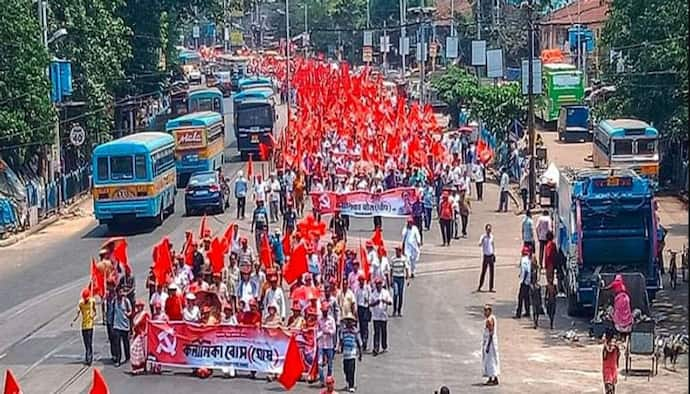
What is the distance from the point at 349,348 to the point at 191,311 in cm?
305


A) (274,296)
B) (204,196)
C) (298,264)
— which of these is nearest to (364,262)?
(298,264)

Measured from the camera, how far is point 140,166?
131 ft

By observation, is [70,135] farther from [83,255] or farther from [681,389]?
[681,389]

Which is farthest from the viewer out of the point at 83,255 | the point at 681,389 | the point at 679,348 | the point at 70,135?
the point at 70,135

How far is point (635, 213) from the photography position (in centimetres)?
2597

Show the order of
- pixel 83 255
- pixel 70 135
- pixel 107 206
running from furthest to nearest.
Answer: pixel 70 135
pixel 107 206
pixel 83 255

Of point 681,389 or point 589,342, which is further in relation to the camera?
point 589,342

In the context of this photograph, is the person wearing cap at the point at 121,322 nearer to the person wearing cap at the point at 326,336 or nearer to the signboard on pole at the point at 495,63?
the person wearing cap at the point at 326,336

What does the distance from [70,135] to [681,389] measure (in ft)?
112

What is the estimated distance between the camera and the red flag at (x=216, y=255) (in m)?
26.1

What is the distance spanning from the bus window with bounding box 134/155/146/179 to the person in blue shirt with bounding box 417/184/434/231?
8.15 metres

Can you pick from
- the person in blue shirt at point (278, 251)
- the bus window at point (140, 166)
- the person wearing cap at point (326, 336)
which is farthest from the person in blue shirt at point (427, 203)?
the person wearing cap at point (326, 336)

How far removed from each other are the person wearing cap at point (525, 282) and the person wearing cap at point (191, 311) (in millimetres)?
6943

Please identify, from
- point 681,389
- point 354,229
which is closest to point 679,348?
point 681,389
